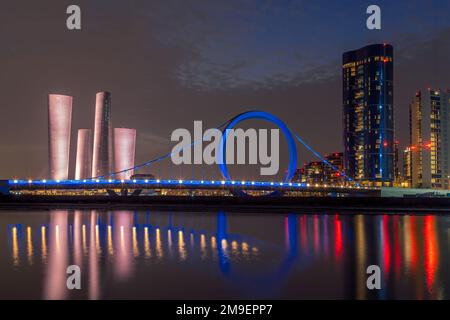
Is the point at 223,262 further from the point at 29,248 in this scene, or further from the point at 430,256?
the point at 29,248

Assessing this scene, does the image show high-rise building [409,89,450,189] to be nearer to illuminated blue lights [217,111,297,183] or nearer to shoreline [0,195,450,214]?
illuminated blue lights [217,111,297,183]

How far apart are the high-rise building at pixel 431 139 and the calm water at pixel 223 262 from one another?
388ft

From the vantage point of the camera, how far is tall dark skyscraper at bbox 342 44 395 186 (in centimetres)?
16112

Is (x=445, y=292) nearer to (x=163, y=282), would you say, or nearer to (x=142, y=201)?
(x=163, y=282)

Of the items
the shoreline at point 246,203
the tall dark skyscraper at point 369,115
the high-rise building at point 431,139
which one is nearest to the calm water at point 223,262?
the shoreline at point 246,203

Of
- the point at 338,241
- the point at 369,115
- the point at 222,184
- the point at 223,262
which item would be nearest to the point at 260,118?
the point at 222,184

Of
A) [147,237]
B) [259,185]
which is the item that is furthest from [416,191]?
[147,237]

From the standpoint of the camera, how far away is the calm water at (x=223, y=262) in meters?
8.97

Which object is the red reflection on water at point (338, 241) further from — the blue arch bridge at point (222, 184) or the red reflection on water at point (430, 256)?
the blue arch bridge at point (222, 184)

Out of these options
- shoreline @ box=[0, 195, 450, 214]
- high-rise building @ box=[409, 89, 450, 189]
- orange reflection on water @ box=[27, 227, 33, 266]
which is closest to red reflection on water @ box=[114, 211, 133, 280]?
orange reflection on water @ box=[27, 227, 33, 266]

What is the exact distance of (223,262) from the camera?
39.6 feet

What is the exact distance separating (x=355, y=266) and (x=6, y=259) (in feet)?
30.6

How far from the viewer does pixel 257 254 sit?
13.6 meters

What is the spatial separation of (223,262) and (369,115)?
16648 cm
